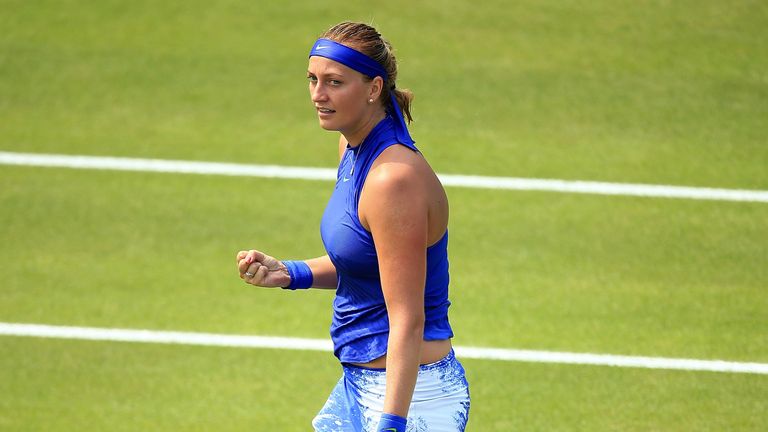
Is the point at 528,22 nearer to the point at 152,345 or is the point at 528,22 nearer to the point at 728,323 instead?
the point at 728,323

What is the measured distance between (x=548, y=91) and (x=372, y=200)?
19.4 ft

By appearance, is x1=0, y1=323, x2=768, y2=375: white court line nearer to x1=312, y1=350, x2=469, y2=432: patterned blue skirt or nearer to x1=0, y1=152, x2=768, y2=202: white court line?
x1=0, y1=152, x2=768, y2=202: white court line

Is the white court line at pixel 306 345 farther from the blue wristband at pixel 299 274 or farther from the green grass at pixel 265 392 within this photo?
the blue wristband at pixel 299 274

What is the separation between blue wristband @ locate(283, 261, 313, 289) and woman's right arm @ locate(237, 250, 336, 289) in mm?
21

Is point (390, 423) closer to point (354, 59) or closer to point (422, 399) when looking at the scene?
point (422, 399)

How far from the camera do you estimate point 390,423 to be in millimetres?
3578

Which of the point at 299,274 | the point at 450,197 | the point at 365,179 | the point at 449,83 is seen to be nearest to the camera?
the point at 365,179

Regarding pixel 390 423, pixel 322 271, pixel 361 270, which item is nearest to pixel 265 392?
pixel 322 271

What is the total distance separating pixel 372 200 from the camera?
3.59m

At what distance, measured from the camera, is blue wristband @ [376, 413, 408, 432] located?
11.7ft

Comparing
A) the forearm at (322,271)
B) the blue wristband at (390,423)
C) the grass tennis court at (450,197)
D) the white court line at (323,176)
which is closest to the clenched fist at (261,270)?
the forearm at (322,271)

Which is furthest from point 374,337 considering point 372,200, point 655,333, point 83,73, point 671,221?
point 83,73

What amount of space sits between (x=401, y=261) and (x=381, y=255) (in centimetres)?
8

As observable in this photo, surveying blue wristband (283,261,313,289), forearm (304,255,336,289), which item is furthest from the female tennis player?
forearm (304,255,336,289)
